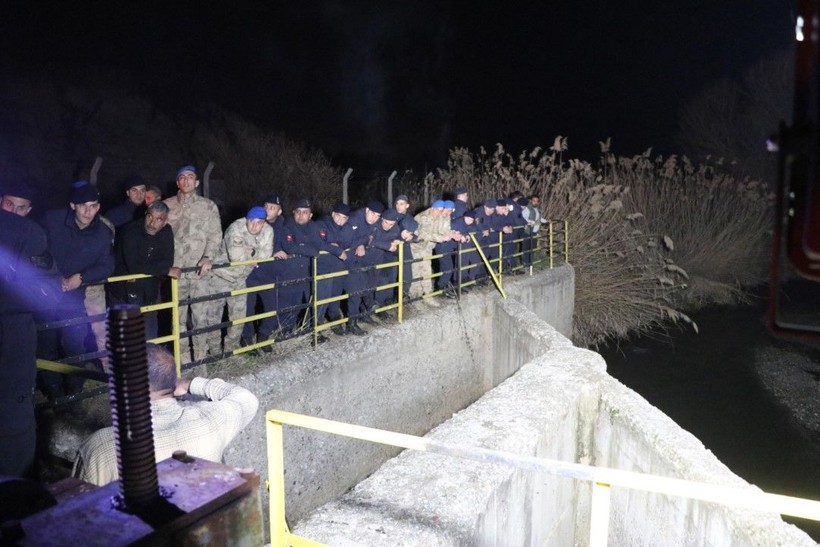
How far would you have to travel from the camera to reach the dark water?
852cm

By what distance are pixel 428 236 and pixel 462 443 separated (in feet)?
15.6

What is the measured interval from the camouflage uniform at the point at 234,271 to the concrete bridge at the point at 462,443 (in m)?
0.85

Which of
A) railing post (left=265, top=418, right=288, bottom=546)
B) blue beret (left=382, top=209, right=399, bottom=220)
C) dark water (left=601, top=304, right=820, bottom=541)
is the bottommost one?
dark water (left=601, top=304, right=820, bottom=541)

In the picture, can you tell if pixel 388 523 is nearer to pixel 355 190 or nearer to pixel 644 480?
pixel 644 480

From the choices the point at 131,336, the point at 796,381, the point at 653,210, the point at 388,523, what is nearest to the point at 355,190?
the point at 653,210

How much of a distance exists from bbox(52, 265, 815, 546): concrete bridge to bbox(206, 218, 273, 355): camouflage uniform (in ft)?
2.78

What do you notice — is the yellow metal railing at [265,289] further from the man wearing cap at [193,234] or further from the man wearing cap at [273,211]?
the man wearing cap at [273,211]

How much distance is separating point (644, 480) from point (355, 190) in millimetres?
20274

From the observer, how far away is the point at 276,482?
258 cm

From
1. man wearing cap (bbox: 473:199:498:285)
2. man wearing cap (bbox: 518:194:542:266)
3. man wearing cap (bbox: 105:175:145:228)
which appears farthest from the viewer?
man wearing cap (bbox: 518:194:542:266)

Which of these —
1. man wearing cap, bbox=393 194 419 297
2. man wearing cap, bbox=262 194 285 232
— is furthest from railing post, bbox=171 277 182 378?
man wearing cap, bbox=393 194 419 297

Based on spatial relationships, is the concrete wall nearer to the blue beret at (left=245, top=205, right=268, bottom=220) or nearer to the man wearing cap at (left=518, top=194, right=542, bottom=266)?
the blue beret at (left=245, top=205, right=268, bottom=220)

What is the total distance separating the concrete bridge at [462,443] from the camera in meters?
3.55

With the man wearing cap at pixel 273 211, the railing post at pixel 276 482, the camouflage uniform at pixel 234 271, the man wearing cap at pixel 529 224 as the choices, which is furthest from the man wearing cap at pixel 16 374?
the man wearing cap at pixel 529 224
